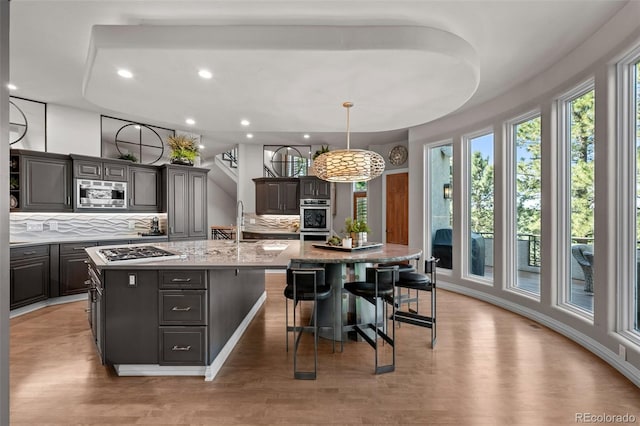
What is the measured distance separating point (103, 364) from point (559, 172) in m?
4.96

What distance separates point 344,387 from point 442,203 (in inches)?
161

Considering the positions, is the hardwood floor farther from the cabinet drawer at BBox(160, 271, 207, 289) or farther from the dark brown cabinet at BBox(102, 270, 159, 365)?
the cabinet drawer at BBox(160, 271, 207, 289)

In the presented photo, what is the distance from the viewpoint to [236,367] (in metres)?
2.57

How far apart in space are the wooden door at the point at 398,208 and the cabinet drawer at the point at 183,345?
187 inches

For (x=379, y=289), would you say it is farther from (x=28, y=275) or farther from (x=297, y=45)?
(x=28, y=275)

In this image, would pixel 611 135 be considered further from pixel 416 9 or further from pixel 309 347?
pixel 309 347

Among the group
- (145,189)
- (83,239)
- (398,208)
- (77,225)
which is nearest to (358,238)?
(398,208)

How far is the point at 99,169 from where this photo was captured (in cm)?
476

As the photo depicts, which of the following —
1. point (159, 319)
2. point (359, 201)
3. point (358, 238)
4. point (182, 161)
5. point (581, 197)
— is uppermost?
point (182, 161)

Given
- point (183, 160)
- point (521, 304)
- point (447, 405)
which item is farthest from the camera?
point (183, 160)

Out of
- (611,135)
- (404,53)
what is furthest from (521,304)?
(404,53)

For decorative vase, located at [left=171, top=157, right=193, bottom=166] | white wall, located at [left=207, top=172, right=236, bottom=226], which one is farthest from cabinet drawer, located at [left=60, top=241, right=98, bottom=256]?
white wall, located at [left=207, top=172, right=236, bottom=226]

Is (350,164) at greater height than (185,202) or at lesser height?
greater

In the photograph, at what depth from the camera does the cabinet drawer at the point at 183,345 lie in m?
2.41
